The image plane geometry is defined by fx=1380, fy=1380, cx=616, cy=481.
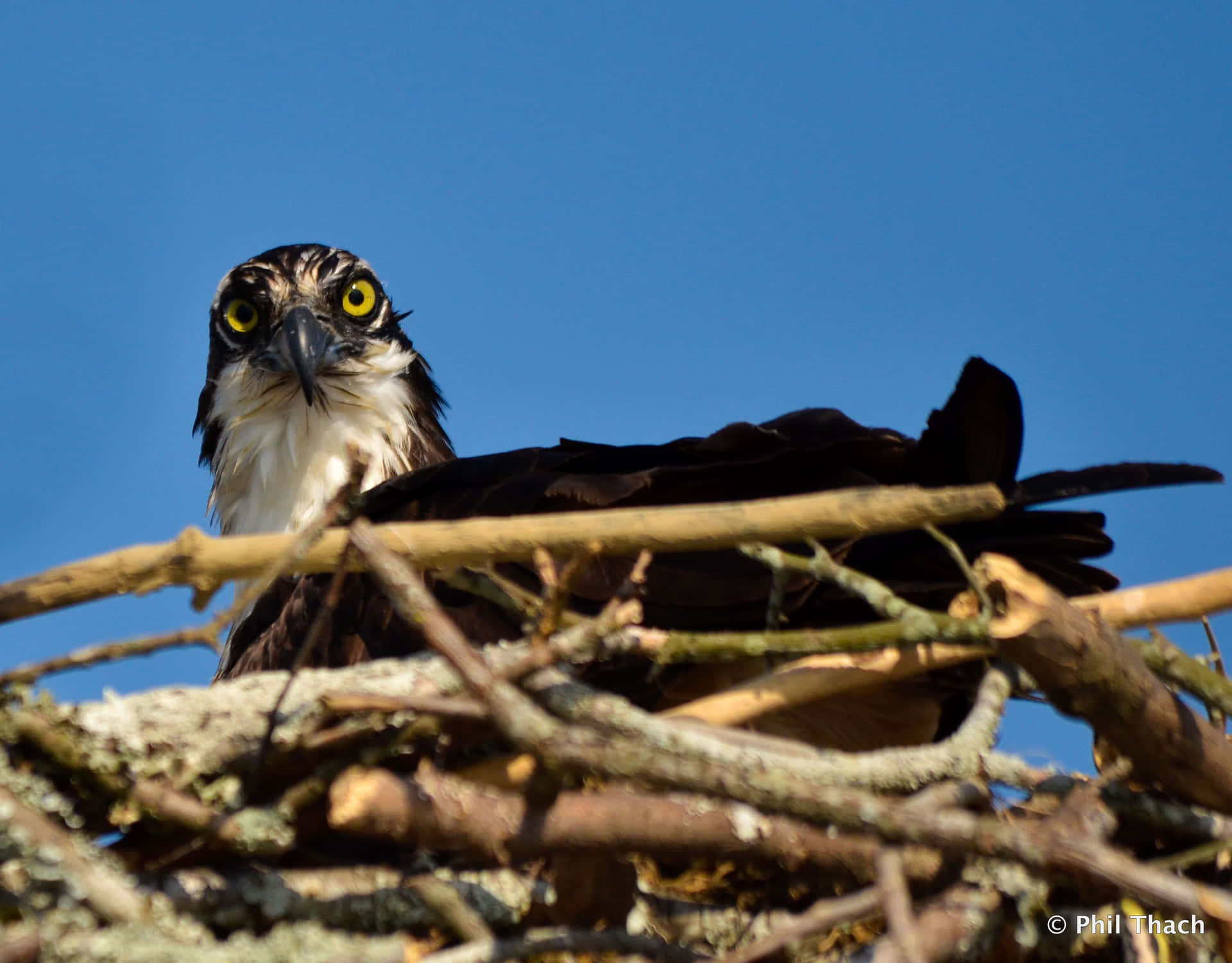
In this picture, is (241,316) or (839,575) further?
(241,316)

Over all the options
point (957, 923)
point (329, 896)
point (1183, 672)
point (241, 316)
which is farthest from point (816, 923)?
point (241, 316)

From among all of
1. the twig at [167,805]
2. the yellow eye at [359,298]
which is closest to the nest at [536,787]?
the twig at [167,805]

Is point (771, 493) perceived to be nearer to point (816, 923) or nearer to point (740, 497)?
point (740, 497)

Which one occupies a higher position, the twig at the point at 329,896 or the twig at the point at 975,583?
the twig at the point at 975,583

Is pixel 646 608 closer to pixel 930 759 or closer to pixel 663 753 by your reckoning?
pixel 930 759

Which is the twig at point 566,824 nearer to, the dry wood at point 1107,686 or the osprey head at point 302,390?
the dry wood at point 1107,686

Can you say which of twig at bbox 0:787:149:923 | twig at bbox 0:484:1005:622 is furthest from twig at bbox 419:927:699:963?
twig at bbox 0:484:1005:622

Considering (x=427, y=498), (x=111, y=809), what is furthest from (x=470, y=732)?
(x=427, y=498)

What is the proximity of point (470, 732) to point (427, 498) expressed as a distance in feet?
3.45

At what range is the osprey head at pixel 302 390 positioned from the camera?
5004 mm

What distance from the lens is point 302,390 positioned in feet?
16.6

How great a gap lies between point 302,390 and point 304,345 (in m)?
0.23

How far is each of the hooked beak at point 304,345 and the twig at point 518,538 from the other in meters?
2.38

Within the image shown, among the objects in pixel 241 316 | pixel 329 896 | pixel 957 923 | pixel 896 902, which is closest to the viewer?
pixel 896 902
